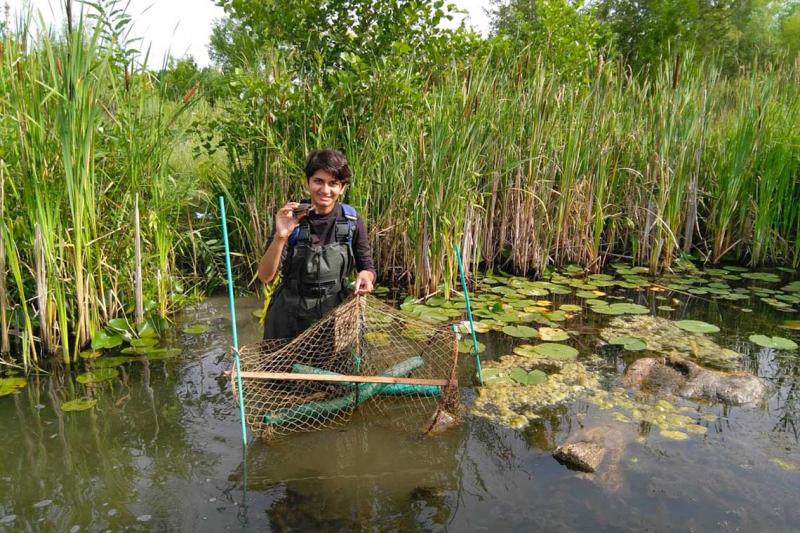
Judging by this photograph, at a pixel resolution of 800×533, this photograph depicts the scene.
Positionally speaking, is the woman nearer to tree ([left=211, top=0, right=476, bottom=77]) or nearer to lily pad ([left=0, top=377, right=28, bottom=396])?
lily pad ([left=0, top=377, right=28, bottom=396])

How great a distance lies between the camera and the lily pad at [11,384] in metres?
2.78

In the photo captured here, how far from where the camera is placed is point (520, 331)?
369 centimetres

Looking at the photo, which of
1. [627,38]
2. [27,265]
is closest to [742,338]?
[27,265]

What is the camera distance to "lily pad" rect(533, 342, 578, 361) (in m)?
3.36

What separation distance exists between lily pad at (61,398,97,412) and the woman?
0.91 meters

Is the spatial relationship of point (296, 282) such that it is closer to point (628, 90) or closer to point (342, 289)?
point (342, 289)

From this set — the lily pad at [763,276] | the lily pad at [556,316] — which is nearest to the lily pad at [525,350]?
the lily pad at [556,316]

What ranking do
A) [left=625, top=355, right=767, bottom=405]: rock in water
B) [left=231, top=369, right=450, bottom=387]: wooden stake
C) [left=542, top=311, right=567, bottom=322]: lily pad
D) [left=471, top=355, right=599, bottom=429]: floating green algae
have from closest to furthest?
[left=231, top=369, right=450, bottom=387]: wooden stake
[left=471, top=355, right=599, bottom=429]: floating green algae
[left=625, top=355, right=767, bottom=405]: rock in water
[left=542, top=311, right=567, bottom=322]: lily pad

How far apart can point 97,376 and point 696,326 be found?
378 cm

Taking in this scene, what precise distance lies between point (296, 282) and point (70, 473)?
121cm

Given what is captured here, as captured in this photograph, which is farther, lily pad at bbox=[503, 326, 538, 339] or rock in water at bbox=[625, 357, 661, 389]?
lily pad at bbox=[503, 326, 538, 339]

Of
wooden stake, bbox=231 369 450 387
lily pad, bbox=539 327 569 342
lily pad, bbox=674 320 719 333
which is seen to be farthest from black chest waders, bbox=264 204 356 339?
lily pad, bbox=674 320 719 333

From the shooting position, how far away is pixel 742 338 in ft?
12.2

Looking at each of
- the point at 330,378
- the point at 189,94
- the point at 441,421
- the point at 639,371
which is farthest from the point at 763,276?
the point at 189,94
